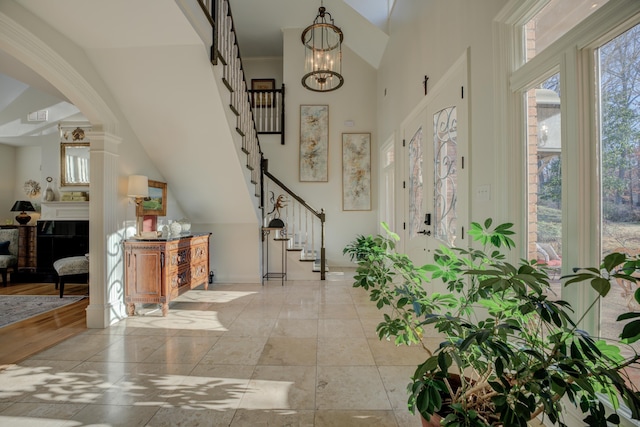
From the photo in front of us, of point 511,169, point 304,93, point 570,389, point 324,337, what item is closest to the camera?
point 570,389

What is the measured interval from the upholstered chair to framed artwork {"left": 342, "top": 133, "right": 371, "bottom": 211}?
20.2ft

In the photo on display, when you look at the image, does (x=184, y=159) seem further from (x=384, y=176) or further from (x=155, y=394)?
(x=384, y=176)

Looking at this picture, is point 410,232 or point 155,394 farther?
point 410,232

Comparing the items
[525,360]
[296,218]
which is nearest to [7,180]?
[296,218]

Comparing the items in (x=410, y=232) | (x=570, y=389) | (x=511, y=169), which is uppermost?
(x=511, y=169)

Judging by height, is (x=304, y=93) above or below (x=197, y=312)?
above

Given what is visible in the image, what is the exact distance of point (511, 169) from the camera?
6.18ft

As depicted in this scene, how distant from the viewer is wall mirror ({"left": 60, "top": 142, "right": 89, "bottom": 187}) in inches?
216

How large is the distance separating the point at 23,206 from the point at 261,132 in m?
4.86

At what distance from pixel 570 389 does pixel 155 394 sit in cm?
226

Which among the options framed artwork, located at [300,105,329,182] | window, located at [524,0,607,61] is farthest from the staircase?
window, located at [524,0,607,61]

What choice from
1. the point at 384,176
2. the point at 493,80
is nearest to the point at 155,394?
the point at 493,80

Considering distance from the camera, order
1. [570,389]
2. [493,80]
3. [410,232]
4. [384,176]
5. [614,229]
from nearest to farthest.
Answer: [570,389], [614,229], [493,80], [410,232], [384,176]

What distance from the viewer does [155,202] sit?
13.5ft
